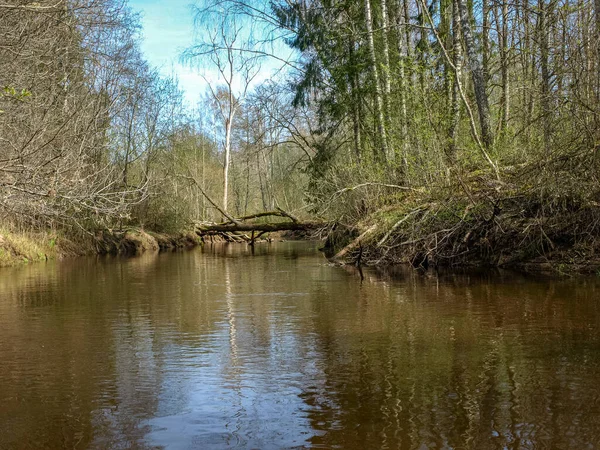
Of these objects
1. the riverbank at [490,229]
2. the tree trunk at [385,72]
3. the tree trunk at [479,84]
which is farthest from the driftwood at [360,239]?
the tree trunk at [385,72]

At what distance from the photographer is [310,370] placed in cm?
493

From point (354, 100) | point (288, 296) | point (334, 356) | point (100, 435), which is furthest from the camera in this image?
point (354, 100)

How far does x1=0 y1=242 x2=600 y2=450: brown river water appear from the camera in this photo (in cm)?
356

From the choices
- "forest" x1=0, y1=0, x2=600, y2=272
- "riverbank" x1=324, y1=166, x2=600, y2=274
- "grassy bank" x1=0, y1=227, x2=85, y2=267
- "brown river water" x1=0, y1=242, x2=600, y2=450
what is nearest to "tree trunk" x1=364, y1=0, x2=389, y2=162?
"forest" x1=0, y1=0, x2=600, y2=272

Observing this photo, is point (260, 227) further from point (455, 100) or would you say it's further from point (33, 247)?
point (455, 100)

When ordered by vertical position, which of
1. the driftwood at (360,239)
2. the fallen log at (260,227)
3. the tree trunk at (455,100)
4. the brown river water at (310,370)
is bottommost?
the brown river water at (310,370)

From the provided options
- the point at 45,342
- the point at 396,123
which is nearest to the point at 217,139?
the point at 396,123

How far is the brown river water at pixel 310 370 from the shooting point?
356 centimetres

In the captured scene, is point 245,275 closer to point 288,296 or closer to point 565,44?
point 288,296

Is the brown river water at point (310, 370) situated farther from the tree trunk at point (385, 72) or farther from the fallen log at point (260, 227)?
the fallen log at point (260, 227)

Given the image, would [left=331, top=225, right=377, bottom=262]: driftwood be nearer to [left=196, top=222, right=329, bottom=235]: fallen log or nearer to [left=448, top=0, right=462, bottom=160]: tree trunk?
[left=448, top=0, right=462, bottom=160]: tree trunk

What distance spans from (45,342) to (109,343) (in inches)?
25.7

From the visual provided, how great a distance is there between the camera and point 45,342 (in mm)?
6172

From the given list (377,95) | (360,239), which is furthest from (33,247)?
(377,95)
